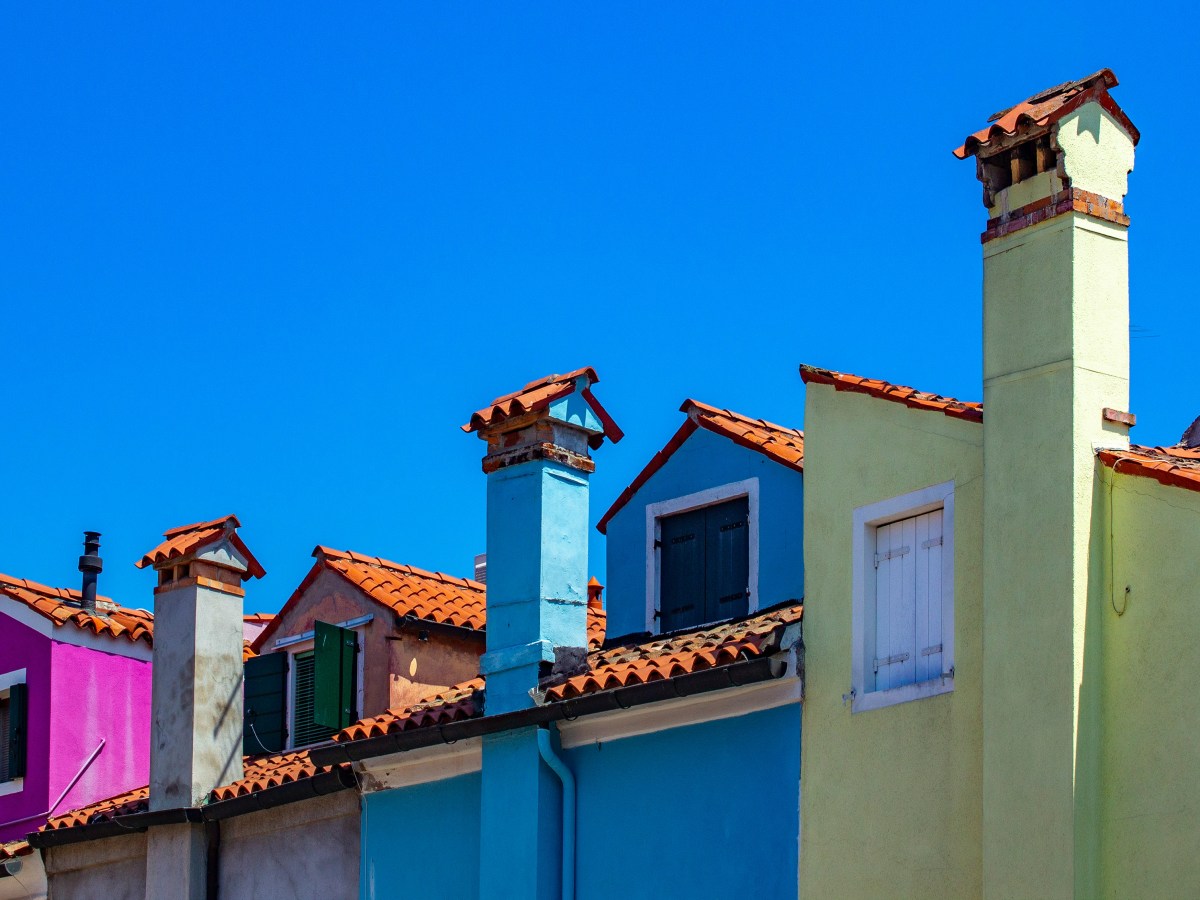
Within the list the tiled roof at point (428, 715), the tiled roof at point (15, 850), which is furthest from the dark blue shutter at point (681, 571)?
the tiled roof at point (15, 850)

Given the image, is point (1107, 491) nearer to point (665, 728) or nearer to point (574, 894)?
point (665, 728)

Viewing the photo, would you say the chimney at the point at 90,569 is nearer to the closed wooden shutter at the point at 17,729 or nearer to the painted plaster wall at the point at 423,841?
the closed wooden shutter at the point at 17,729

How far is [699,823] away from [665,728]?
0.72 m

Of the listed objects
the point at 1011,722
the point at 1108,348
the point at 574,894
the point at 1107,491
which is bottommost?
the point at 574,894

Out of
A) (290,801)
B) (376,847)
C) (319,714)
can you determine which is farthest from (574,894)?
(319,714)

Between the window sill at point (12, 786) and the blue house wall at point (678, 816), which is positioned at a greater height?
the window sill at point (12, 786)

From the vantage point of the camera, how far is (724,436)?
17.2 meters

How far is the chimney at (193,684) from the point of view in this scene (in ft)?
61.7

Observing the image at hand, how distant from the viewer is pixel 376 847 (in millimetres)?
17016

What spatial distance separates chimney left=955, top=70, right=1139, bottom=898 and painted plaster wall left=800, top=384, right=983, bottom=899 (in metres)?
0.40

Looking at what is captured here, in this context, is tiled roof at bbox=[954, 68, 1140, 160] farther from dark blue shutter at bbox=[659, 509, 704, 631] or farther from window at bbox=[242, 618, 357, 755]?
window at bbox=[242, 618, 357, 755]

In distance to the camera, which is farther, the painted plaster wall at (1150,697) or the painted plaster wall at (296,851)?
the painted plaster wall at (296,851)

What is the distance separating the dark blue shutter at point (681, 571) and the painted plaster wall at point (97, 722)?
24.6ft

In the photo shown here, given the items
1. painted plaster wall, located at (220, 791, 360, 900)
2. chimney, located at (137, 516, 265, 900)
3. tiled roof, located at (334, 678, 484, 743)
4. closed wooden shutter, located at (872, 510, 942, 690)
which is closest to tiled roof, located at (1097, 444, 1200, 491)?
closed wooden shutter, located at (872, 510, 942, 690)
